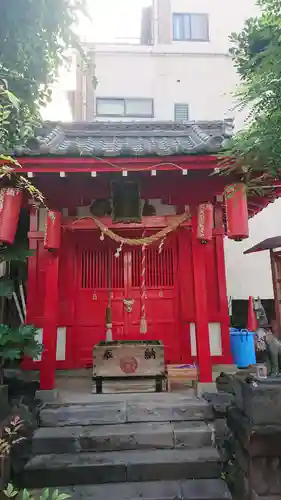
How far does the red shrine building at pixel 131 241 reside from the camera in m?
6.45

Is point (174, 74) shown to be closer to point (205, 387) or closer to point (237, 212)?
point (237, 212)

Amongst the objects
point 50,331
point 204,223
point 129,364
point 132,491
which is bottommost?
point 132,491

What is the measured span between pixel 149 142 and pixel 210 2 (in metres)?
13.1

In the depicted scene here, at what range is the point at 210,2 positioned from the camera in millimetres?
17766

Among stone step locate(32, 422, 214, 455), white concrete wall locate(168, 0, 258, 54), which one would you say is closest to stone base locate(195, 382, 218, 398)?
stone step locate(32, 422, 214, 455)

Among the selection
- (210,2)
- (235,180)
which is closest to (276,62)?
(235,180)

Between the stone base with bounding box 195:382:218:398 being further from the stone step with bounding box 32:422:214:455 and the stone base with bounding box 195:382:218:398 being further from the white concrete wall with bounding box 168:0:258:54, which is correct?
the white concrete wall with bounding box 168:0:258:54

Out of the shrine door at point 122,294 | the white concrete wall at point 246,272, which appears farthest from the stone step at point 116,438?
the white concrete wall at point 246,272

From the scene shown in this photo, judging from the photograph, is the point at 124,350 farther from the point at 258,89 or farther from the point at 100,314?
the point at 258,89

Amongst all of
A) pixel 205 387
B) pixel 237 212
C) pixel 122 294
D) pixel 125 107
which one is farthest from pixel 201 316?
pixel 125 107

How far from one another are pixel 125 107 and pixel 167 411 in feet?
46.8

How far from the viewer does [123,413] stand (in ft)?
19.0

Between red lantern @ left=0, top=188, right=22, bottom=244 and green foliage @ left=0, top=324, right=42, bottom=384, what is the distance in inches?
60.3

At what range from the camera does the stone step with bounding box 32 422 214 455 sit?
5.25m
